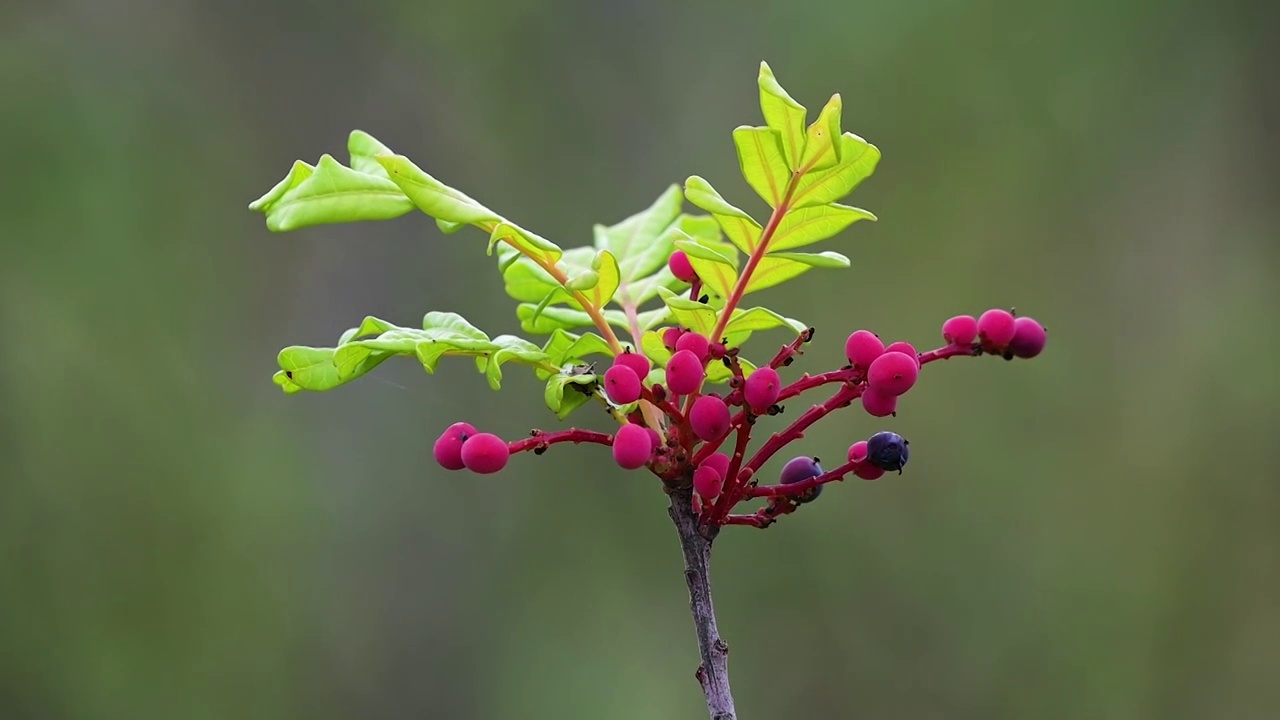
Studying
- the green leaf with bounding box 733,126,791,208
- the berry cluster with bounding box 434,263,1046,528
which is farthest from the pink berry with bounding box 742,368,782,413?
the green leaf with bounding box 733,126,791,208

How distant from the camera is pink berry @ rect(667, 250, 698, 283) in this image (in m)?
0.74

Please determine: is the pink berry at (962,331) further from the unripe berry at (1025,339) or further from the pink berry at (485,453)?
the pink berry at (485,453)

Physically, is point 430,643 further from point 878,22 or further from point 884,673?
point 878,22

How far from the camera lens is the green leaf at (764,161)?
61 cm

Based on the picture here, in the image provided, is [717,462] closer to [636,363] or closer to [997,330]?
[636,363]

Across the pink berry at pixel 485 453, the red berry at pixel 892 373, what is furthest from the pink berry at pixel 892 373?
the pink berry at pixel 485 453

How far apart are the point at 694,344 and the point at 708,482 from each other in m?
0.09

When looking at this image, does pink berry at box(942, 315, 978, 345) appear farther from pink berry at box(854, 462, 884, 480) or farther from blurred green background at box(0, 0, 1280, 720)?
blurred green background at box(0, 0, 1280, 720)

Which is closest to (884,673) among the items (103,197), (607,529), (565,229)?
(607,529)

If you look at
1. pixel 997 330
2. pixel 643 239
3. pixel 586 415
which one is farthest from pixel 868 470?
pixel 586 415

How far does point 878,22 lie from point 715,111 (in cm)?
49

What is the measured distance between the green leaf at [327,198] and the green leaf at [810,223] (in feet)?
0.81

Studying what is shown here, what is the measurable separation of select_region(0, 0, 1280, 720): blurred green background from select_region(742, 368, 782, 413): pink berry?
1.98 meters

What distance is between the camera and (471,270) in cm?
262
